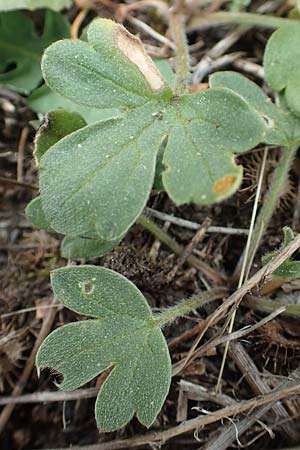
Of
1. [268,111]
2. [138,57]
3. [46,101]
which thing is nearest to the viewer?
[138,57]

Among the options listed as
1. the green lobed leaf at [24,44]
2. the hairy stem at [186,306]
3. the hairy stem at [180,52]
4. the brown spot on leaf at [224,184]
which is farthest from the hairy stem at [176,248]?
the green lobed leaf at [24,44]

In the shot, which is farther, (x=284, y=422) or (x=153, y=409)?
(x=284, y=422)

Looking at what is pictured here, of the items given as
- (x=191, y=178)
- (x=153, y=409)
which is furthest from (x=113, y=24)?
(x=153, y=409)

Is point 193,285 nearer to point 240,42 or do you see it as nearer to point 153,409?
point 153,409

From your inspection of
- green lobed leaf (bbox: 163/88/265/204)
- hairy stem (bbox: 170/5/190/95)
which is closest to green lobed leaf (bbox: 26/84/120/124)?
hairy stem (bbox: 170/5/190/95)

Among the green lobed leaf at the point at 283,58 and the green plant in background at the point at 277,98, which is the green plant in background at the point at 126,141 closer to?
the green plant in background at the point at 277,98

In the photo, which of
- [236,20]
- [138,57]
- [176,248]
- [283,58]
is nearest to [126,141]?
[138,57]

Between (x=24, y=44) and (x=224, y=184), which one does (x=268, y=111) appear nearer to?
(x=224, y=184)
